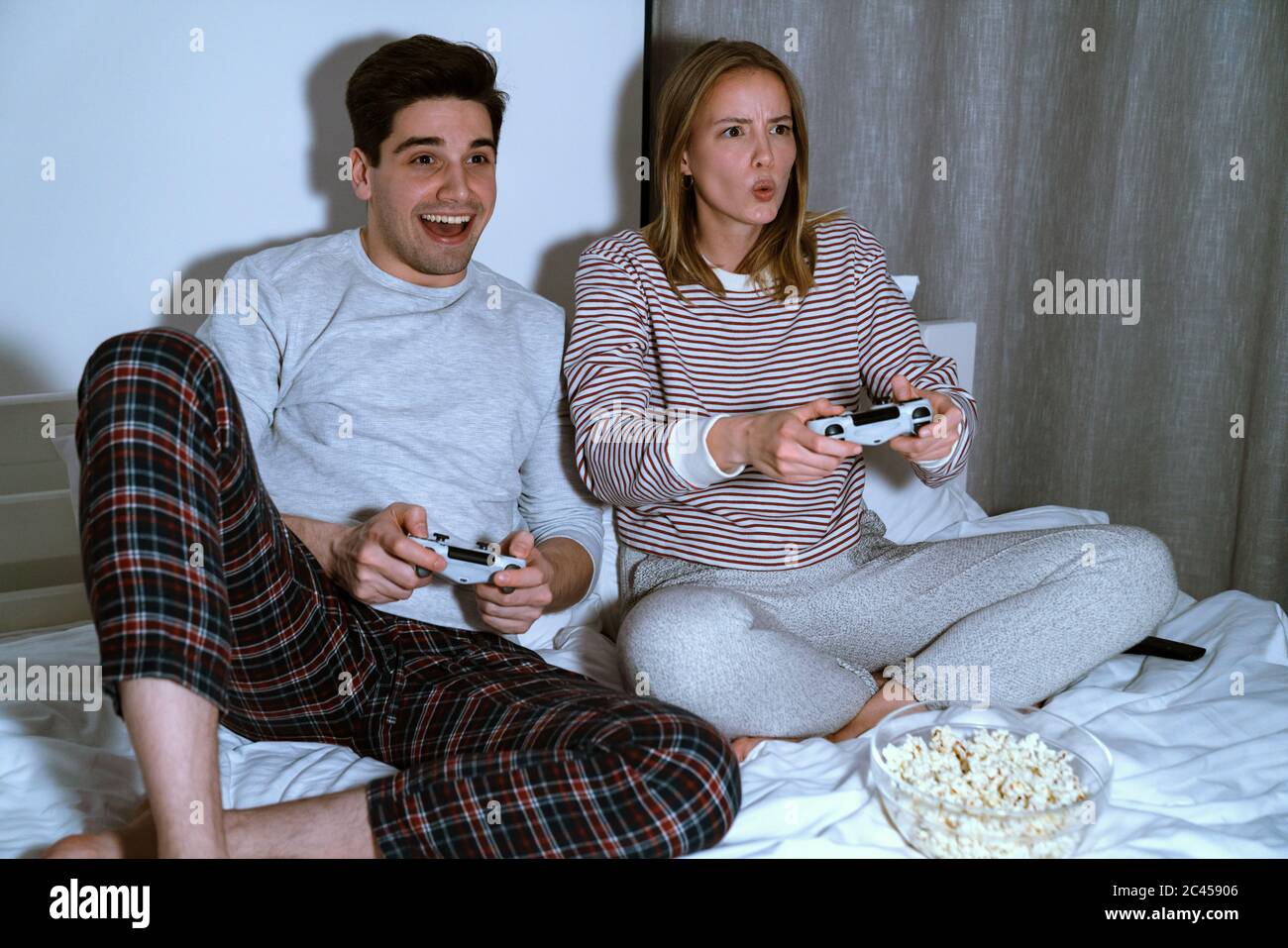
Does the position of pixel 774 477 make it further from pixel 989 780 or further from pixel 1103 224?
pixel 1103 224

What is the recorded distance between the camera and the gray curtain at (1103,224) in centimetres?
187

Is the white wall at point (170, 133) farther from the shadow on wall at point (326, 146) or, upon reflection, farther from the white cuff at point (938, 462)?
the white cuff at point (938, 462)

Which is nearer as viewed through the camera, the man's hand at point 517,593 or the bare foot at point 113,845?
the bare foot at point 113,845

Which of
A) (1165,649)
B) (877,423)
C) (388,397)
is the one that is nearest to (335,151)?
(388,397)

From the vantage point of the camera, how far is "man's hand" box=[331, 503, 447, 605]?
1089 mm

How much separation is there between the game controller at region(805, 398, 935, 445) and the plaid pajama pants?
12.6 inches

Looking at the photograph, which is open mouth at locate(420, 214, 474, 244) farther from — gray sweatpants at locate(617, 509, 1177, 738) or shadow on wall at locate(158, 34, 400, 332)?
gray sweatpants at locate(617, 509, 1177, 738)

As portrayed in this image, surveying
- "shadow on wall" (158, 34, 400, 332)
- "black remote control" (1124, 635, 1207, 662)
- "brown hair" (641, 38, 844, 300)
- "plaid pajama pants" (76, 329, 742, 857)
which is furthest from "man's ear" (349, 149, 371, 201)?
"black remote control" (1124, 635, 1207, 662)

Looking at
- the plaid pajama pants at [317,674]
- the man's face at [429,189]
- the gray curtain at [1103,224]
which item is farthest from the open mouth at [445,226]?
the gray curtain at [1103,224]

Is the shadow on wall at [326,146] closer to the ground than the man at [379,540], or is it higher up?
higher up

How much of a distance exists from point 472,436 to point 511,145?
1.84ft

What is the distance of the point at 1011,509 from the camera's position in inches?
82.4
